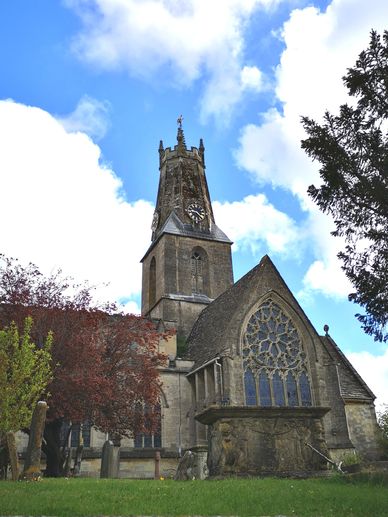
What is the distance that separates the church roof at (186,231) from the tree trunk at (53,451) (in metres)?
19.8

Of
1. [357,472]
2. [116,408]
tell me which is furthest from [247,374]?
[357,472]

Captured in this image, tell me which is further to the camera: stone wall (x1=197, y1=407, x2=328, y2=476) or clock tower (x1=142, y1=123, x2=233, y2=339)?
clock tower (x1=142, y1=123, x2=233, y2=339)

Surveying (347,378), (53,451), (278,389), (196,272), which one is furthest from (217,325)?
(53,451)

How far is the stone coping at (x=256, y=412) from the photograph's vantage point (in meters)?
13.6

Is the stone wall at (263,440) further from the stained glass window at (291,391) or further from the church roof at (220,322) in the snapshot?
the stained glass window at (291,391)

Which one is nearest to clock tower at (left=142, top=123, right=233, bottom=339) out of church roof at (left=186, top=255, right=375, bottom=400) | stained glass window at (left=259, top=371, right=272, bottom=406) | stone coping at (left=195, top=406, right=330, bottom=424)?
church roof at (left=186, top=255, right=375, bottom=400)

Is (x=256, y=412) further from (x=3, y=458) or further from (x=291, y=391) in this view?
(x=291, y=391)

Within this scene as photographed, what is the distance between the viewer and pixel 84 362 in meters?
19.8

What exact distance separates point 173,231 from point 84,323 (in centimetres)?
1816

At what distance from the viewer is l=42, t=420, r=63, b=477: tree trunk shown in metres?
19.1

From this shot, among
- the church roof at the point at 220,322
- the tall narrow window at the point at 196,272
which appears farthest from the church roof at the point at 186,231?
the church roof at the point at 220,322

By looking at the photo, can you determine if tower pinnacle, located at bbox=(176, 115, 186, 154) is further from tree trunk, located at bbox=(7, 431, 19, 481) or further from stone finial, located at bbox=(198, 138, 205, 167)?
tree trunk, located at bbox=(7, 431, 19, 481)

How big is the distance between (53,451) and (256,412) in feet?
30.0

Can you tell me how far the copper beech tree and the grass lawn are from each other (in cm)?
776
